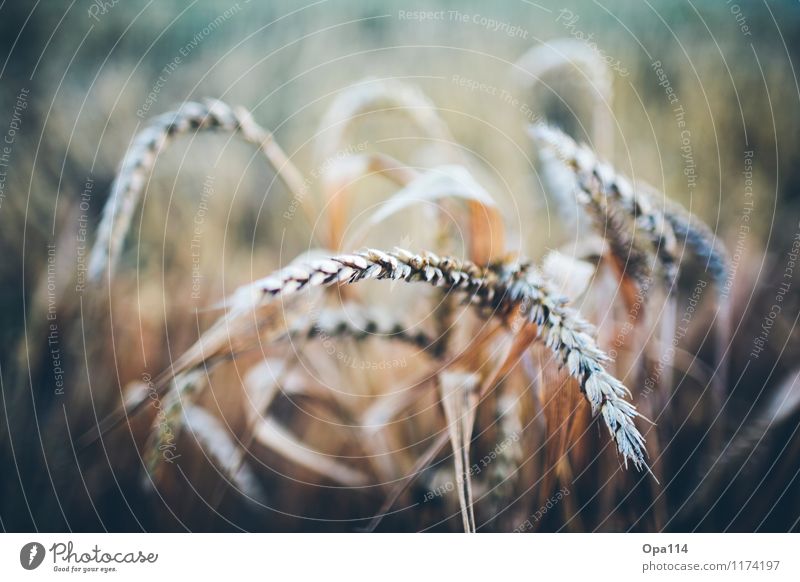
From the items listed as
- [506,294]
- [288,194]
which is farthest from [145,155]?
[506,294]

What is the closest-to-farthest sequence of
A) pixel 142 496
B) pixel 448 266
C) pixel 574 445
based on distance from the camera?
pixel 448 266 < pixel 574 445 < pixel 142 496

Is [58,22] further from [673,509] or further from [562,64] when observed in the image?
[673,509]

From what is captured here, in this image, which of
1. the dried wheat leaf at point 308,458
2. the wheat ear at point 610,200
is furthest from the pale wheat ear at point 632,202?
the dried wheat leaf at point 308,458

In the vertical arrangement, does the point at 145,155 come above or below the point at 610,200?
above

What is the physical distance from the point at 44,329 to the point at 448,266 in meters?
0.53

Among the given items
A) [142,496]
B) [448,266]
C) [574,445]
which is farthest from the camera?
[142,496]

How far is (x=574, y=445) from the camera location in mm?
504
